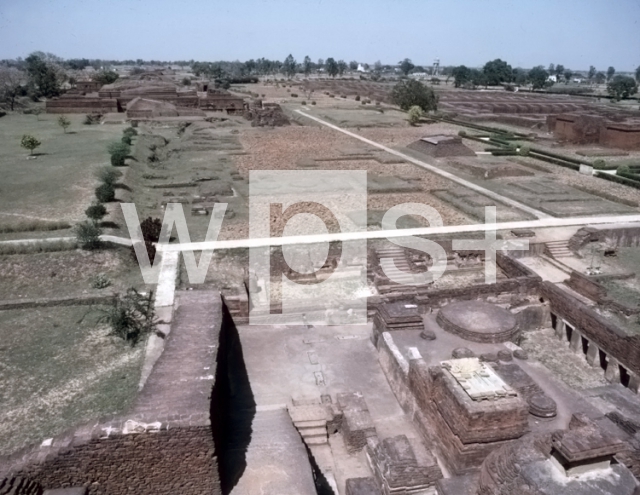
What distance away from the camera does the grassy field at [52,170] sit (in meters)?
23.1

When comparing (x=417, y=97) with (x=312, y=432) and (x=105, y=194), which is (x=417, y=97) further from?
(x=312, y=432)

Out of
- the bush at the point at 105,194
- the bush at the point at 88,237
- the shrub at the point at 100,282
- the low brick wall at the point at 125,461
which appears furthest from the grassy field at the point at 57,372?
the bush at the point at 105,194

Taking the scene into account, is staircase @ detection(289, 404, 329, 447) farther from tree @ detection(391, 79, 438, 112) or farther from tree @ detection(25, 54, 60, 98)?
tree @ detection(25, 54, 60, 98)

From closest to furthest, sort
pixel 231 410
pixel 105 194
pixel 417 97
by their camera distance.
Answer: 1. pixel 231 410
2. pixel 105 194
3. pixel 417 97

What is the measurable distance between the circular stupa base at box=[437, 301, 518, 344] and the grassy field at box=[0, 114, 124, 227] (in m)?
16.2

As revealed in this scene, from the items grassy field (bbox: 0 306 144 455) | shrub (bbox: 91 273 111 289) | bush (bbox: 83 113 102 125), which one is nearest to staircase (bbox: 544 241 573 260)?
grassy field (bbox: 0 306 144 455)

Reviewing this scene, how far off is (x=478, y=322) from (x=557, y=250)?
10.8 m

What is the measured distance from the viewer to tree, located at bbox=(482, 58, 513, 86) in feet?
421

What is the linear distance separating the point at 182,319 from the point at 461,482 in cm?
630

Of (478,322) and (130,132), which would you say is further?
(130,132)

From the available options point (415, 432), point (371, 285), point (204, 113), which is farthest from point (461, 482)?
point (204, 113)

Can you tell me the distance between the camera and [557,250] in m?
20.5

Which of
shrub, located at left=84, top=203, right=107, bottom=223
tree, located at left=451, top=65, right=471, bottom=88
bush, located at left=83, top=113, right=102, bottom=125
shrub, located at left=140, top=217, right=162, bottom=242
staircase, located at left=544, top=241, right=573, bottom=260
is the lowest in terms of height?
staircase, located at left=544, top=241, right=573, bottom=260

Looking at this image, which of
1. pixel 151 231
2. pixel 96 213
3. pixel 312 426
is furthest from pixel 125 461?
pixel 96 213
